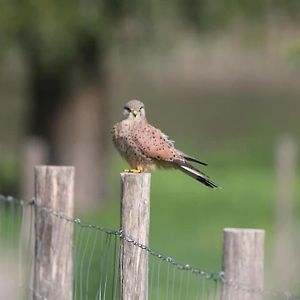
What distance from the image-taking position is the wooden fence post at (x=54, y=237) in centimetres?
805

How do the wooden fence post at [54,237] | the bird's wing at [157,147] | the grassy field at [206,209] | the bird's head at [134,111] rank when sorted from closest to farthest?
the wooden fence post at [54,237], the bird's wing at [157,147], the bird's head at [134,111], the grassy field at [206,209]

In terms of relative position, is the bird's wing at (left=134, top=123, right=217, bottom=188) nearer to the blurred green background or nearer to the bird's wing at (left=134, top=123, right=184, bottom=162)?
the bird's wing at (left=134, top=123, right=184, bottom=162)

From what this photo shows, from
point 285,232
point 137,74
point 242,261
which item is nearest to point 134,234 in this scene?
point 242,261

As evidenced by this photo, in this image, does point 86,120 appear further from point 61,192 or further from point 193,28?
point 61,192

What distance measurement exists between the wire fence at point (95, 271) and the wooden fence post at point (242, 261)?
3cm

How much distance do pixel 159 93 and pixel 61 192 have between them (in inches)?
1367

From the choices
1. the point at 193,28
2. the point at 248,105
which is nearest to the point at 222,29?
the point at 193,28

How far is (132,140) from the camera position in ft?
29.0

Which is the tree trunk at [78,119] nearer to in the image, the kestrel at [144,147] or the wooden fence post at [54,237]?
the kestrel at [144,147]

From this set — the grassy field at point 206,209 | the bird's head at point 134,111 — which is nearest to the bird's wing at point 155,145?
the bird's head at point 134,111

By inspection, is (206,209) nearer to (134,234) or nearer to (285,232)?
(285,232)

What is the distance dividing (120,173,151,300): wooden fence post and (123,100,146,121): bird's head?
2.29 m

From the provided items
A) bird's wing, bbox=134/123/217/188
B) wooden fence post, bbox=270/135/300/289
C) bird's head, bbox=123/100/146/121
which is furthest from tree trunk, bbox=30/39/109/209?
bird's wing, bbox=134/123/217/188

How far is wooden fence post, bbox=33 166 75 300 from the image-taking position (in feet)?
26.4
